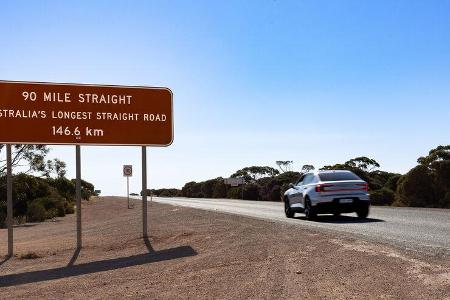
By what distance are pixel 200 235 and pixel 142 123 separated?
345 cm

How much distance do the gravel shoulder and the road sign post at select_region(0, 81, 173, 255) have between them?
2835 mm

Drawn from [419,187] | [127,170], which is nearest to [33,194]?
[127,170]

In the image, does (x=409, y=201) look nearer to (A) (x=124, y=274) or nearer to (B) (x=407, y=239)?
(B) (x=407, y=239)

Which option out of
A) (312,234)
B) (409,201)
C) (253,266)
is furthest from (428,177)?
(253,266)

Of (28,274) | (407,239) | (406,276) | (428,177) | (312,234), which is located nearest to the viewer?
(406,276)

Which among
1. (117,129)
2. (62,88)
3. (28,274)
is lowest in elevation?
(28,274)

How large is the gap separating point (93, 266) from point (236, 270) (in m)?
3.37

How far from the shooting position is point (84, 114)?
48.5 ft

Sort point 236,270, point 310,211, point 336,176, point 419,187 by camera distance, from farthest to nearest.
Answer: point 419,187, point 336,176, point 310,211, point 236,270

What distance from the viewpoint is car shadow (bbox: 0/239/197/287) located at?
984 centimetres

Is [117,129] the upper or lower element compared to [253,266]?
upper

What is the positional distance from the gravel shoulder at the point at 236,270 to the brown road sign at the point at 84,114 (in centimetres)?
297

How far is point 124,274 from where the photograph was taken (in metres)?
9.52

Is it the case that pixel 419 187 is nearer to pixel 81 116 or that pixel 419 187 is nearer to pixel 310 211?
pixel 310 211
